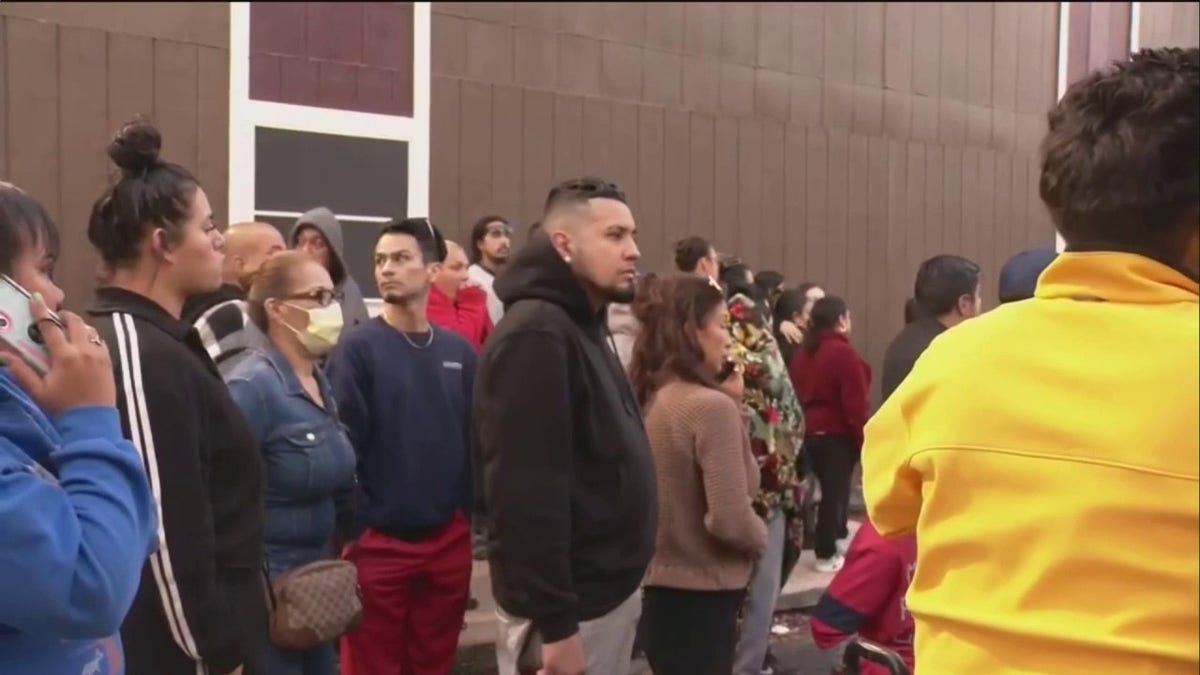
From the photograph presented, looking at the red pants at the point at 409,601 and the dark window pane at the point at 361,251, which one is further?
the dark window pane at the point at 361,251

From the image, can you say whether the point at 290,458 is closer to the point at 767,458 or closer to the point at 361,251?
the point at 767,458

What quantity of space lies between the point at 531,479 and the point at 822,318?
216 inches

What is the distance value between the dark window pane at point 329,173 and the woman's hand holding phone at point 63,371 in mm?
7374

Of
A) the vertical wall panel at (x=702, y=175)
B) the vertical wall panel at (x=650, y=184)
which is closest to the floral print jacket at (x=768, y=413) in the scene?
the vertical wall panel at (x=650, y=184)

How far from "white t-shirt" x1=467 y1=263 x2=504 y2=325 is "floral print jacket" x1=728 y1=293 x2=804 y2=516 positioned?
6.71ft

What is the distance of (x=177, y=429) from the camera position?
294 centimetres

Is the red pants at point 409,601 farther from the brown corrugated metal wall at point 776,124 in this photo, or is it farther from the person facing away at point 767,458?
the brown corrugated metal wall at point 776,124

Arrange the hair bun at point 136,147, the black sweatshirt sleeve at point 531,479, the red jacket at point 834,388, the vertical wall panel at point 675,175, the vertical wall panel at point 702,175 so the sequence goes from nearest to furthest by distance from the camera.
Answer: the hair bun at point 136,147
the black sweatshirt sleeve at point 531,479
the red jacket at point 834,388
the vertical wall panel at point 675,175
the vertical wall panel at point 702,175

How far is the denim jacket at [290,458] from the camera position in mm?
3980

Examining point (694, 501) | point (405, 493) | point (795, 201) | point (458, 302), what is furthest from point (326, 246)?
point (795, 201)

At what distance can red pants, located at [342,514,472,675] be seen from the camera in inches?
192

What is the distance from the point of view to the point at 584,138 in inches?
437

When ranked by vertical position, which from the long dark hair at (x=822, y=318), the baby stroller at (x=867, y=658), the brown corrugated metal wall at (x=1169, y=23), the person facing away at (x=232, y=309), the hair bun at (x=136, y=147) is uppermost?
the brown corrugated metal wall at (x=1169, y=23)

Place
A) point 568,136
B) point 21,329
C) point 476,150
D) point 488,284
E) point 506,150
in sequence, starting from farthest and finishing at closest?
point 568,136 < point 506,150 < point 476,150 < point 488,284 < point 21,329
